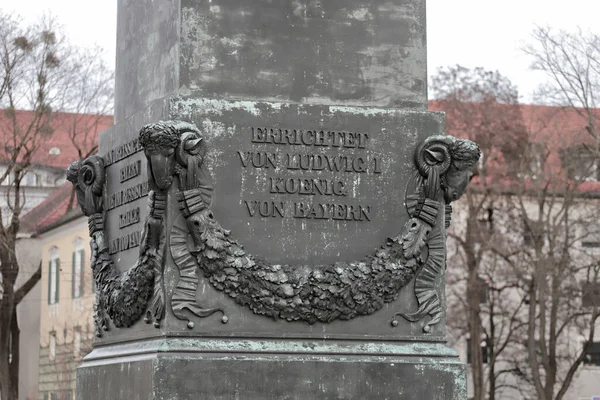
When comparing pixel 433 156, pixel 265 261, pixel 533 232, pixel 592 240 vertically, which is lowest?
pixel 265 261

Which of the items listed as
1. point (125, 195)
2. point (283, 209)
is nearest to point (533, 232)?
point (125, 195)

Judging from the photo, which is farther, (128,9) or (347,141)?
(128,9)

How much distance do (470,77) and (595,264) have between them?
7128 mm

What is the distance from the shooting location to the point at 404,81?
7.70 meters

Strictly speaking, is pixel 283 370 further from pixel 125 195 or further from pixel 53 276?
pixel 53 276

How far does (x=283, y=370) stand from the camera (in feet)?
23.2

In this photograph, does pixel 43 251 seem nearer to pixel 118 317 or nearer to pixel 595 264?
pixel 595 264

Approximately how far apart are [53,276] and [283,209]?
1952 inches

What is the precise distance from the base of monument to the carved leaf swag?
17cm

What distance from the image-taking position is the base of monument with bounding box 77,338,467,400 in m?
6.91

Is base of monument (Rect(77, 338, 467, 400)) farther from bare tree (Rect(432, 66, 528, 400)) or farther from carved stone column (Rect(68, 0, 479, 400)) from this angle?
bare tree (Rect(432, 66, 528, 400))

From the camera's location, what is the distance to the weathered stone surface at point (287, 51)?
24.0ft

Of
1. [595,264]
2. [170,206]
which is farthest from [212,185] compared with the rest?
[595,264]

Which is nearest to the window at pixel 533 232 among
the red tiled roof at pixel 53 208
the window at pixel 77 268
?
the window at pixel 77 268
